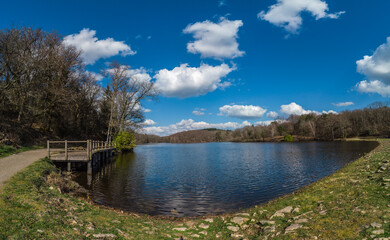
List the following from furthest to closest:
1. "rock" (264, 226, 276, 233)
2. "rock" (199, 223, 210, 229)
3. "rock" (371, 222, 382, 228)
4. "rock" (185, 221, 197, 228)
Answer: "rock" (185, 221, 197, 228)
"rock" (199, 223, 210, 229)
"rock" (264, 226, 276, 233)
"rock" (371, 222, 382, 228)

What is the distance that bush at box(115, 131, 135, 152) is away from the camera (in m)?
47.0

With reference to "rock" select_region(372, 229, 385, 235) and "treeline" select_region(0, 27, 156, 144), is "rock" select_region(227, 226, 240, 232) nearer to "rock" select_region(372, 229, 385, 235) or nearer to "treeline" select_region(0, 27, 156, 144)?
"rock" select_region(372, 229, 385, 235)

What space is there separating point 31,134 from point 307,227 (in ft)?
118

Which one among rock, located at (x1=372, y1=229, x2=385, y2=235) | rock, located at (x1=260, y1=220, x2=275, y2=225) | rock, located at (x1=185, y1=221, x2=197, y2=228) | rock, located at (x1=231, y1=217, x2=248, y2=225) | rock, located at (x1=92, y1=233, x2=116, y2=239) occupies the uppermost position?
rock, located at (x1=372, y1=229, x2=385, y2=235)

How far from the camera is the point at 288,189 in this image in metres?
15.6

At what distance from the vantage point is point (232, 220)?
347 inches

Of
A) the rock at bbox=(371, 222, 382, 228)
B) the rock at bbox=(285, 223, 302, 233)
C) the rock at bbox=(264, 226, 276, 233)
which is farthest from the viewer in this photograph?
the rock at bbox=(264, 226, 276, 233)

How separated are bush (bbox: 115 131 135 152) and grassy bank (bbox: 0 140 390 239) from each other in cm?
3784

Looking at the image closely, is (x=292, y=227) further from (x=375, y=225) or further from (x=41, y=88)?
(x=41, y=88)

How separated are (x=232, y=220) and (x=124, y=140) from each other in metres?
42.9

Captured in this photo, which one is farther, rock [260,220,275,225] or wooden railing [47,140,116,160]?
wooden railing [47,140,116,160]

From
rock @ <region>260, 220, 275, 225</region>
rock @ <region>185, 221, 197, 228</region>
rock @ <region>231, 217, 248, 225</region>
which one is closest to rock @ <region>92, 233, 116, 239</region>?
rock @ <region>185, 221, 197, 228</region>

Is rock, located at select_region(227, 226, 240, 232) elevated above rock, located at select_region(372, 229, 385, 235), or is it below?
below

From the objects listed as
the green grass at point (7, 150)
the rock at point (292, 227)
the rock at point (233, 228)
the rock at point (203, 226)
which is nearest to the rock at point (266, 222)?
the rock at point (292, 227)
